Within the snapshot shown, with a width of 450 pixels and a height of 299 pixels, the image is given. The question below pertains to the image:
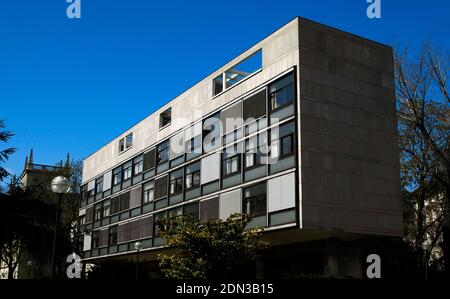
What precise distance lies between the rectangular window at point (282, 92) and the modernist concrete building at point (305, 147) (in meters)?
0.07

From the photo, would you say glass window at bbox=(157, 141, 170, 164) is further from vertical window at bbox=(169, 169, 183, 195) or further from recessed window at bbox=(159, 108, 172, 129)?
vertical window at bbox=(169, 169, 183, 195)

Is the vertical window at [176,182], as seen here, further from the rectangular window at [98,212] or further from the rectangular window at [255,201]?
the rectangular window at [98,212]

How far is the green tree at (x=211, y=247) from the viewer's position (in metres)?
31.2

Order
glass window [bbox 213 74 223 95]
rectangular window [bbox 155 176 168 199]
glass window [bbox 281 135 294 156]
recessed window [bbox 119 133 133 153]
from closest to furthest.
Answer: glass window [bbox 281 135 294 156] < glass window [bbox 213 74 223 95] < rectangular window [bbox 155 176 168 199] < recessed window [bbox 119 133 133 153]

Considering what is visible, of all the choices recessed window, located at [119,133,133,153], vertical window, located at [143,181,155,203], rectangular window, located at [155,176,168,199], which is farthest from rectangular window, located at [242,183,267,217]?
recessed window, located at [119,133,133,153]

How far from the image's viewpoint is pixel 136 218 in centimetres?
5303

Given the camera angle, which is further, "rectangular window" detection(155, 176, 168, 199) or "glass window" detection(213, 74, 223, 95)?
"rectangular window" detection(155, 176, 168, 199)

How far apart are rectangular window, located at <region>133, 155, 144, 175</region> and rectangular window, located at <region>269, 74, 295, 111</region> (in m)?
20.8

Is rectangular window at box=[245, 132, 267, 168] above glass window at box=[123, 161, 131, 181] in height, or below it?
below

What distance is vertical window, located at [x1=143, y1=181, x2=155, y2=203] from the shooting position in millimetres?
51244

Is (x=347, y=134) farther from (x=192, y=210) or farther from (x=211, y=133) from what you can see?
(x=192, y=210)
